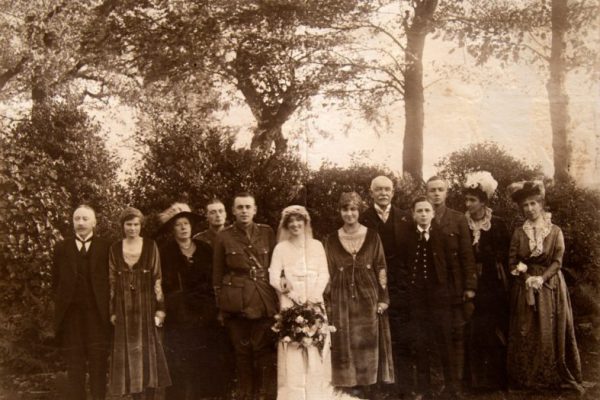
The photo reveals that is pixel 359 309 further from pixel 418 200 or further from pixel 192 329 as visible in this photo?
pixel 192 329

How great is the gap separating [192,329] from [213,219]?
3.09 ft

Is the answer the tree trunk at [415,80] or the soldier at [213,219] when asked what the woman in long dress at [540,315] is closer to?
the tree trunk at [415,80]

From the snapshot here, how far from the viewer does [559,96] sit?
17.2 feet

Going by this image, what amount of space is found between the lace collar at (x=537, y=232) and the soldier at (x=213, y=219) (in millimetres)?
2567

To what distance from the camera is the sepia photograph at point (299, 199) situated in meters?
4.65

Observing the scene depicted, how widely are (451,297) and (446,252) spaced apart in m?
0.37

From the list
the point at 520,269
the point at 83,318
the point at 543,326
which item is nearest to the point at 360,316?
the point at 520,269

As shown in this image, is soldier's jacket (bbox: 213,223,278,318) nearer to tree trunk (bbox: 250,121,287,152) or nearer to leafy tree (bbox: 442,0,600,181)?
tree trunk (bbox: 250,121,287,152)

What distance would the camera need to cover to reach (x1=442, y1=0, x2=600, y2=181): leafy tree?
5.20 m

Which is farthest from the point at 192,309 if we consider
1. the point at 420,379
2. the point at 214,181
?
the point at 420,379

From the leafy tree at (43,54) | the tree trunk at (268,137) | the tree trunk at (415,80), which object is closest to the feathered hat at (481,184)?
the tree trunk at (415,80)

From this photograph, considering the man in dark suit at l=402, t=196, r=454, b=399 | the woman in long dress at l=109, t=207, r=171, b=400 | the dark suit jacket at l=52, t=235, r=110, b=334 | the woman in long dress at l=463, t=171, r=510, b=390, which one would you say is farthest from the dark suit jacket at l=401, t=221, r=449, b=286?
the dark suit jacket at l=52, t=235, r=110, b=334

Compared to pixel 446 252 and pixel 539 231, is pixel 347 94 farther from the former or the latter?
pixel 539 231

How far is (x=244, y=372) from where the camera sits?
4.59 metres
